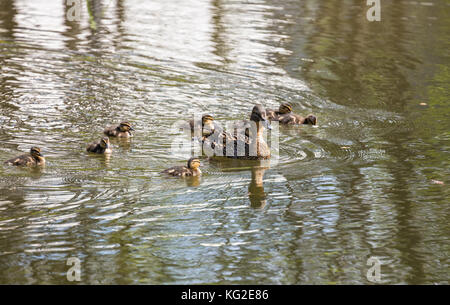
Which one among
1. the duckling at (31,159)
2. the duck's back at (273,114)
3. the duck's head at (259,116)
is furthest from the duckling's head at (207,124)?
the duckling at (31,159)

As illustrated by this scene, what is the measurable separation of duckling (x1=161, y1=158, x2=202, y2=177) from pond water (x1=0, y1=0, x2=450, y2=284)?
9 cm

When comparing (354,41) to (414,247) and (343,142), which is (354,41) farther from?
(414,247)

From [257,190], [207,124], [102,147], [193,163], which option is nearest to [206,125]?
[207,124]

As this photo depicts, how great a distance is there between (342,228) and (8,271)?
2.38 metres

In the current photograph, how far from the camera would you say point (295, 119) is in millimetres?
8719

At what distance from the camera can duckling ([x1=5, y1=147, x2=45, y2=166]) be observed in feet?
21.7

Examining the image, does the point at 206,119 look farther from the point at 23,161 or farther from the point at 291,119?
the point at 23,161

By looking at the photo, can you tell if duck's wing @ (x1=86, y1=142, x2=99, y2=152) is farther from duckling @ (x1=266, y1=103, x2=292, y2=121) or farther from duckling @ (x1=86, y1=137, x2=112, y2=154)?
duckling @ (x1=266, y1=103, x2=292, y2=121)

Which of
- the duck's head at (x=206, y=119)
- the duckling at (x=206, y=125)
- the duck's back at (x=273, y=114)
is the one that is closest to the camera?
the duckling at (x=206, y=125)

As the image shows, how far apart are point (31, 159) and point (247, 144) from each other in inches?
86.6

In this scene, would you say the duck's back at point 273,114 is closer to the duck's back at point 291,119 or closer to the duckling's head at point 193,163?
the duck's back at point 291,119

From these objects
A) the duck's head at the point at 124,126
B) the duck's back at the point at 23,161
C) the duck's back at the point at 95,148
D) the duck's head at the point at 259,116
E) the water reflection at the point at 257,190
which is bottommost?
the water reflection at the point at 257,190

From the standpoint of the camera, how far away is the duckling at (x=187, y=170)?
21.6 feet

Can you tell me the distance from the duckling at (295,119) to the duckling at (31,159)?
313 centimetres
